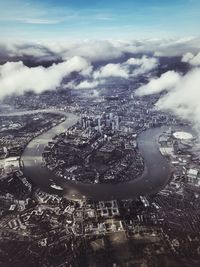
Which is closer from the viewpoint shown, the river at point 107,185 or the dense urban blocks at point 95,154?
the river at point 107,185

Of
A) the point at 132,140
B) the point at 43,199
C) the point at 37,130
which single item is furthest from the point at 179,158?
the point at 37,130

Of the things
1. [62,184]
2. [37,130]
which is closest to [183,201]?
[62,184]

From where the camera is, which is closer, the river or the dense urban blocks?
the river

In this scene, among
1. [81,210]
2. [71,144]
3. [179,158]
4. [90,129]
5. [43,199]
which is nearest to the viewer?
[81,210]

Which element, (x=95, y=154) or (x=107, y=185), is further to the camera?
(x=95, y=154)

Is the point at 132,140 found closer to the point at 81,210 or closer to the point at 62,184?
the point at 62,184

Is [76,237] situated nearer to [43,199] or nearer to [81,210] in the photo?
[81,210]

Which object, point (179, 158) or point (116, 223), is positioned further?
point (179, 158)

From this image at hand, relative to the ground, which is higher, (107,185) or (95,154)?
(107,185)

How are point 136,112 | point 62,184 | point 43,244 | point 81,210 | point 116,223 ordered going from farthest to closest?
point 136,112 < point 62,184 < point 81,210 < point 116,223 < point 43,244
